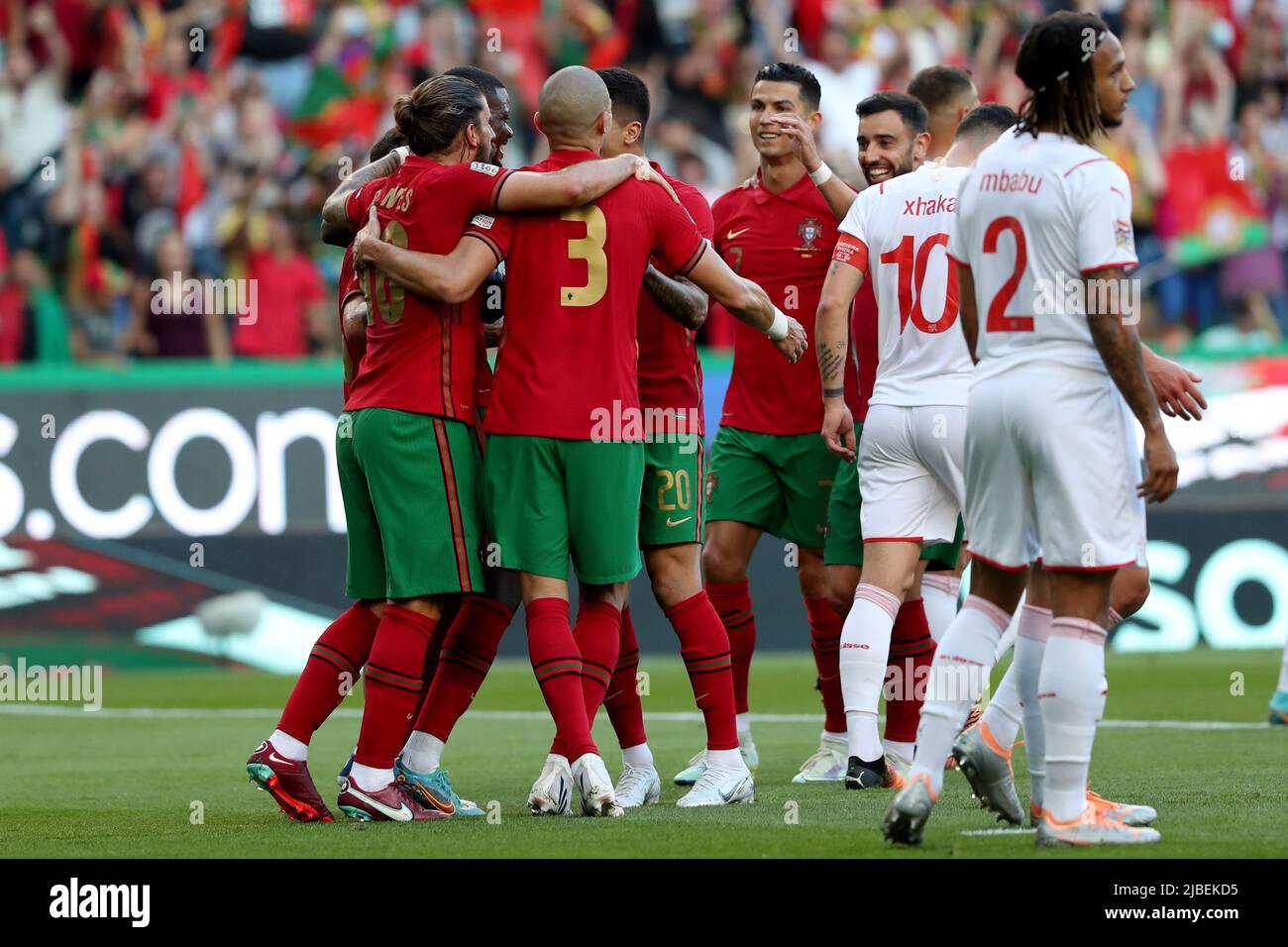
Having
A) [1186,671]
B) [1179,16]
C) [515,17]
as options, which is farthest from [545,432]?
[1179,16]

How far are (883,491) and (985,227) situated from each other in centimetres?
212

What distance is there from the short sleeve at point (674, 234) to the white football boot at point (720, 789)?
1.76 m

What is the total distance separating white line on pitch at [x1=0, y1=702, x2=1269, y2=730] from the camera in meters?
9.45

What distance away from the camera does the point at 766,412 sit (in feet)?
26.9

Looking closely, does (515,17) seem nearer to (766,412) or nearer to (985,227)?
(766,412)

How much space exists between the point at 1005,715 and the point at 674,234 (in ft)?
6.47

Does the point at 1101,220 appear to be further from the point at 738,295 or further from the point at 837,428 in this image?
the point at 837,428

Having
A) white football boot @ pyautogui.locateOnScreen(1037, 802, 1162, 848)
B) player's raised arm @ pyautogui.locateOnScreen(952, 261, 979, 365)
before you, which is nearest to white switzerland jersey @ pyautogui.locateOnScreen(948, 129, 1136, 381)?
player's raised arm @ pyautogui.locateOnScreen(952, 261, 979, 365)

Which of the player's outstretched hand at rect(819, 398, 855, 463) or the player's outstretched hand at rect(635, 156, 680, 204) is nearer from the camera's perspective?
the player's outstretched hand at rect(635, 156, 680, 204)

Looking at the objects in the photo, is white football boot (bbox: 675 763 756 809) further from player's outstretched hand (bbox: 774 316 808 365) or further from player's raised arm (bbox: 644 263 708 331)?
player's raised arm (bbox: 644 263 708 331)

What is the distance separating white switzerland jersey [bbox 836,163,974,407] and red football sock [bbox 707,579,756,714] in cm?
116

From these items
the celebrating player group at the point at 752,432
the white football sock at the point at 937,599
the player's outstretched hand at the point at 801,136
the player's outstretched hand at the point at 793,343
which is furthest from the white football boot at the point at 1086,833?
the player's outstretched hand at the point at 801,136

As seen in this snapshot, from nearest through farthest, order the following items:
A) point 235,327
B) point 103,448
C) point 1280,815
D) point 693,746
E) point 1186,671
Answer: point 1280,815, point 693,746, point 1186,671, point 103,448, point 235,327

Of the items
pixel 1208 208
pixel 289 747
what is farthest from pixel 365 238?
pixel 1208 208
